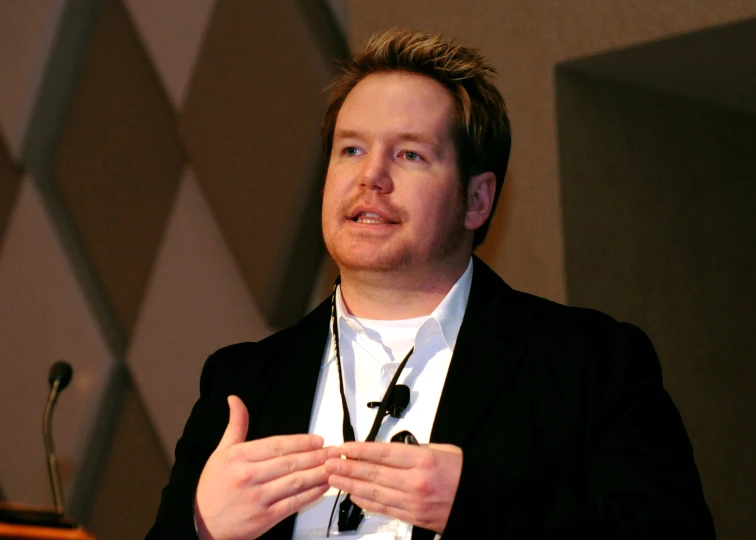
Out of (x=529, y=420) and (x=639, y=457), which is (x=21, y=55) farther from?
(x=639, y=457)

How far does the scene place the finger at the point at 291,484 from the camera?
4.44 feet

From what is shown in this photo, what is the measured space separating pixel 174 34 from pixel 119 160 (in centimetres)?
34

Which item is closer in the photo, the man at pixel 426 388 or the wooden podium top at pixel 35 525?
the wooden podium top at pixel 35 525

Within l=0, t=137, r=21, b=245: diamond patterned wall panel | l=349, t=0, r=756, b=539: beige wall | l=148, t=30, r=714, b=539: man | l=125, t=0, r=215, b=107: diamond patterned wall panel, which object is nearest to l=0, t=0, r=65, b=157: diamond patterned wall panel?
l=0, t=137, r=21, b=245: diamond patterned wall panel

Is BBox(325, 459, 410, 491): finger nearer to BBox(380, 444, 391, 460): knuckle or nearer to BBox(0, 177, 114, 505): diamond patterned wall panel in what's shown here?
BBox(380, 444, 391, 460): knuckle

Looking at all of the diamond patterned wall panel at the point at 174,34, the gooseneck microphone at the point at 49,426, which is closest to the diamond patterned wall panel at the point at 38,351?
the diamond patterned wall panel at the point at 174,34

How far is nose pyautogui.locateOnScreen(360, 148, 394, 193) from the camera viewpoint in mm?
1691

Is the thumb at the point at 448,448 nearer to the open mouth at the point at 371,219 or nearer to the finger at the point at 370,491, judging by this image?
the finger at the point at 370,491

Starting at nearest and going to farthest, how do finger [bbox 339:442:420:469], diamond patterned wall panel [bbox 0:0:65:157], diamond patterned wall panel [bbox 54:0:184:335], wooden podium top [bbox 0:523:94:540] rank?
wooden podium top [bbox 0:523:94:540] < finger [bbox 339:442:420:469] < diamond patterned wall panel [bbox 54:0:184:335] < diamond patterned wall panel [bbox 0:0:65:157]

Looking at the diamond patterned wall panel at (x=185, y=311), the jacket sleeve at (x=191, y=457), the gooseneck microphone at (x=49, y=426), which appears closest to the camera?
the jacket sleeve at (x=191, y=457)

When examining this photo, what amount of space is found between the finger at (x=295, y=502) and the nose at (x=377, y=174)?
515 mm

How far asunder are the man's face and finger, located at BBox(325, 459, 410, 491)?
17.5 inches

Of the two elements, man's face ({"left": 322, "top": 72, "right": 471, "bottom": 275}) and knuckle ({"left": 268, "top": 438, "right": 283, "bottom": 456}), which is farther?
man's face ({"left": 322, "top": 72, "right": 471, "bottom": 275})

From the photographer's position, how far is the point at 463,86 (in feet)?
5.99
